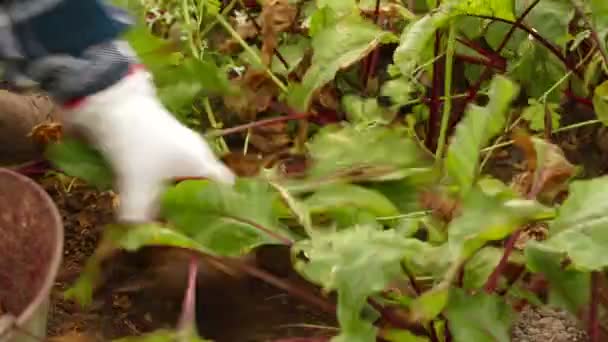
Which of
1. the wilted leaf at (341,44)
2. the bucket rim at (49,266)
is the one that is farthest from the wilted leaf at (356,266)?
the wilted leaf at (341,44)

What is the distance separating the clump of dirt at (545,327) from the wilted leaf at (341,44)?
14.2 inches

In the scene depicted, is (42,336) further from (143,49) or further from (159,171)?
(143,49)

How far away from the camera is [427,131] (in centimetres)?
127

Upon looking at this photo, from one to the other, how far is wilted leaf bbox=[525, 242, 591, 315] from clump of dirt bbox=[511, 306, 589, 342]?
144 mm

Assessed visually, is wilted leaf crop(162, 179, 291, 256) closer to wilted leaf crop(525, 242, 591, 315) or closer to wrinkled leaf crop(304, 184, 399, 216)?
wrinkled leaf crop(304, 184, 399, 216)

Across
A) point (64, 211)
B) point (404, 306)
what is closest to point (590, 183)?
point (404, 306)

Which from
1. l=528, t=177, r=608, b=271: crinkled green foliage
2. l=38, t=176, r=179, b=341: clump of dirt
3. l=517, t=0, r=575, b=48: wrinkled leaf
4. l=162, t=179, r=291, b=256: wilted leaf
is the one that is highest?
l=517, t=0, r=575, b=48: wrinkled leaf

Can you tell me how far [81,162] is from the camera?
114cm

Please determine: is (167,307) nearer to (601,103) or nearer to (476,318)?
(476,318)

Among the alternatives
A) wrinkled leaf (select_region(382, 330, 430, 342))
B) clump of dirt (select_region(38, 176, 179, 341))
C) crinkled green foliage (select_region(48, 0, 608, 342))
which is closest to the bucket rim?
crinkled green foliage (select_region(48, 0, 608, 342))

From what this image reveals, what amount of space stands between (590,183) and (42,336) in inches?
21.5

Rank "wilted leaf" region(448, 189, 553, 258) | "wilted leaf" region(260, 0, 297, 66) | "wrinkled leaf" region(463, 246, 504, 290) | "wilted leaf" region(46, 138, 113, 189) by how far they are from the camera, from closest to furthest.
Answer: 1. "wilted leaf" region(448, 189, 553, 258)
2. "wrinkled leaf" region(463, 246, 504, 290)
3. "wilted leaf" region(46, 138, 113, 189)
4. "wilted leaf" region(260, 0, 297, 66)

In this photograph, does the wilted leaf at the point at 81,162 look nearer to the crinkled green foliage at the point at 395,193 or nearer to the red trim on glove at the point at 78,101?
the crinkled green foliage at the point at 395,193

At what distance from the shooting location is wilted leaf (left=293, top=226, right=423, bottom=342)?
2.77 ft
